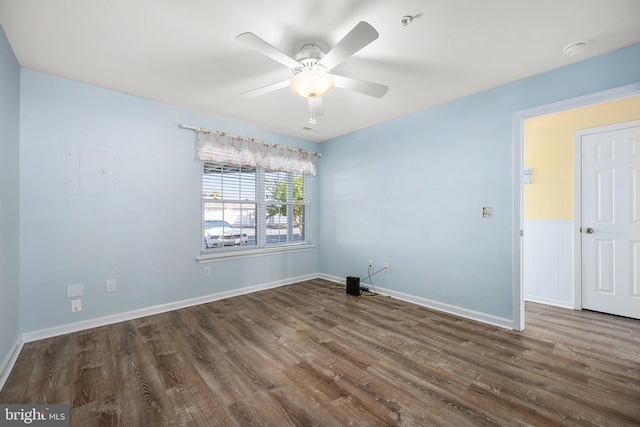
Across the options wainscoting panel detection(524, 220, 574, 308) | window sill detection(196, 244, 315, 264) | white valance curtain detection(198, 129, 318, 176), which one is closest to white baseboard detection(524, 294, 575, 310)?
wainscoting panel detection(524, 220, 574, 308)

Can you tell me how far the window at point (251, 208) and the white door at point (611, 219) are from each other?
3.81 metres

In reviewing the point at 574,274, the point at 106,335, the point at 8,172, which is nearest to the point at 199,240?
the point at 106,335

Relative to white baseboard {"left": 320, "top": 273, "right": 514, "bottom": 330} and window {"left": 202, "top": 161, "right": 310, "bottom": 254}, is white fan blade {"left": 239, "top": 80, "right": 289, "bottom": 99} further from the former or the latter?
white baseboard {"left": 320, "top": 273, "right": 514, "bottom": 330}

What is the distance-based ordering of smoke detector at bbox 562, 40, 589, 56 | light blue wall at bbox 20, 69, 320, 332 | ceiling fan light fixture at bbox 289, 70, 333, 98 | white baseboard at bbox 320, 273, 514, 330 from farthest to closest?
white baseboard at bbox 320, 273, 514, 330, light blue wall at bbox 20, 69, 320, 332, smoke detector at bbox 562, 40, 589, 56, ceiling fan light fixture at bbox 289, 70, 333, 98

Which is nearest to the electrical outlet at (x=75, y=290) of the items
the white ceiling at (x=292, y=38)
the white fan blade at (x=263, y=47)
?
the white ceiling at (x=292, y=38)

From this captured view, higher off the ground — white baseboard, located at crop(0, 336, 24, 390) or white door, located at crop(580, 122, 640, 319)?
white door, located at crop(580, 122, 640, 319)

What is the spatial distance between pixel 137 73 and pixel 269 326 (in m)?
2.80

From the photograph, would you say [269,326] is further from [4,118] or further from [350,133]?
[350,133]

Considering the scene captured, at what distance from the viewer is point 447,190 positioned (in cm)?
322

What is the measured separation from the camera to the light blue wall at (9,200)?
193cm

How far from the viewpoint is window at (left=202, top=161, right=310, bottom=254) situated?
3660 mm

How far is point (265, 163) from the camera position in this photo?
4086 millimetres

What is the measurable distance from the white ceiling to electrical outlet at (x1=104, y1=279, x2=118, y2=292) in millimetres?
2060

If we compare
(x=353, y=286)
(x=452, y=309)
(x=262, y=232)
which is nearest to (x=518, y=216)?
(x=452, y=309)
